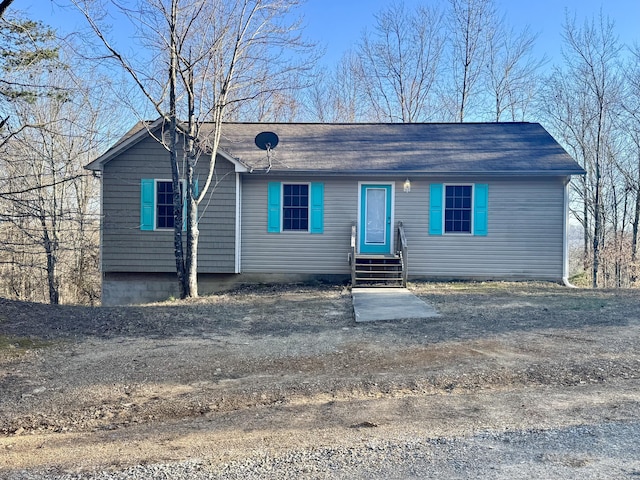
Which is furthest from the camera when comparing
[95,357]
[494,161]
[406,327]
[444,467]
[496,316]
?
[494,161]

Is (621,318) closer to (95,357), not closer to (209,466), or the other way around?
(209,466)

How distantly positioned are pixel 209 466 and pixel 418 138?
12743mm

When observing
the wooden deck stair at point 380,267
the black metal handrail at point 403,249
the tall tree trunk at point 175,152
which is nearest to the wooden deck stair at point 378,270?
the wooden deck stair at point 380,267

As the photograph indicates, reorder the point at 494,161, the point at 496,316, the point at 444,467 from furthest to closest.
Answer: the point at 494,161 < the point at 496,316 < the point at 444,467

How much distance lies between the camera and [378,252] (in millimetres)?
13070

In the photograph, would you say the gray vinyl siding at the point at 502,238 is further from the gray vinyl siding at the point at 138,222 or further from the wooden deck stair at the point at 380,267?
the gray vinyl siding at the point at 138,222

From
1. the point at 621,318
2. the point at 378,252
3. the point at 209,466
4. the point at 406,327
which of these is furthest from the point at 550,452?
the point at 378,252

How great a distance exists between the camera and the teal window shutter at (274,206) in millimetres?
12906

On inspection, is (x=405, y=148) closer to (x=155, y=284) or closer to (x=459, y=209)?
(x=459, y=209)

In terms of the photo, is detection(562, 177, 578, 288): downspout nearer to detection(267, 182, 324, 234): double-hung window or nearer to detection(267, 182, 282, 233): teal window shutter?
detection(267, 182, 324, 234): double-hung window

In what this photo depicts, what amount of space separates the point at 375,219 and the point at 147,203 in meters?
5.87

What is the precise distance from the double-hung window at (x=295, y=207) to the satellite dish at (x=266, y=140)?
1542 mm

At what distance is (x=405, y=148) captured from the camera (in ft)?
45.4

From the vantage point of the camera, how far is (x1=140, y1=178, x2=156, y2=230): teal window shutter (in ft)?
41.5
